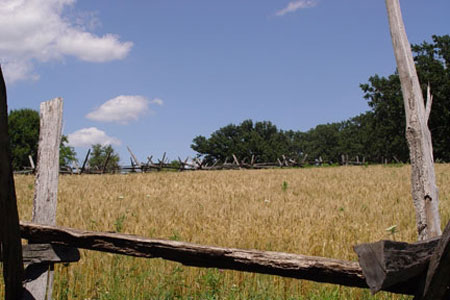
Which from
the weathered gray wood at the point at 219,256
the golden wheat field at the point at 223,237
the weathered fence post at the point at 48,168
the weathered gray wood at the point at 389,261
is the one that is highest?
the weathered fence post at the point at 48,168

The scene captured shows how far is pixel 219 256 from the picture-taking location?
2.91m

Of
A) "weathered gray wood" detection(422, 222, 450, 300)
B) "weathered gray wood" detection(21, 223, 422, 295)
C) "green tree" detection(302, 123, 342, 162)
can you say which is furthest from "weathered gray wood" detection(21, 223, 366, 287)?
"green tree" detection(302, 123, 342, 162)

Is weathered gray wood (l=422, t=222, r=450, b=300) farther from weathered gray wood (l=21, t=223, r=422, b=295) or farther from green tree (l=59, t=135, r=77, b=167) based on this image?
green tree (l=59, t=135, r=77, b=167)

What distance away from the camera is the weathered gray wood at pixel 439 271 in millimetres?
2094

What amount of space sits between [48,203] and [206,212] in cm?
388

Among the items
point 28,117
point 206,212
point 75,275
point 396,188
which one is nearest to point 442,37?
point 396,188

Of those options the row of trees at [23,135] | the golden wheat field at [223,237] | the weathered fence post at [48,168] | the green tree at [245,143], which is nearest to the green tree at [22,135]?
the row of trees at [23,135]

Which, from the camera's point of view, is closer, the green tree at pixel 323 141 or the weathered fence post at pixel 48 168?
the weathered fence post at pixel 48 168

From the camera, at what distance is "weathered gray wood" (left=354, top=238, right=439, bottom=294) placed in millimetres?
2027

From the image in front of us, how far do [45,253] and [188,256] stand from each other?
1407 mm

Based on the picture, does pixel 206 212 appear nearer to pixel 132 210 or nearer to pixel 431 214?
pixel 132 210

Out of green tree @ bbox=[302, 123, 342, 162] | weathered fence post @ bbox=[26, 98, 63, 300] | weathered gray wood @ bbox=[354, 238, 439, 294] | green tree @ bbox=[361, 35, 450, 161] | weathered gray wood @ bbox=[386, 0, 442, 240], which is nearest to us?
weathered gray wood @ bbox=[354, 238, 439, 294]

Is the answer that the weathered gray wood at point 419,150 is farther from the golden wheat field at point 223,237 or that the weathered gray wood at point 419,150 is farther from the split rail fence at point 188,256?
the split rail fence at point 188,256

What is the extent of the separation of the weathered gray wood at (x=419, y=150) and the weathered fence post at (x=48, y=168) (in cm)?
357
